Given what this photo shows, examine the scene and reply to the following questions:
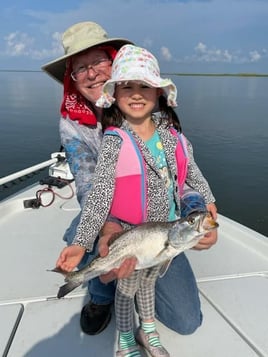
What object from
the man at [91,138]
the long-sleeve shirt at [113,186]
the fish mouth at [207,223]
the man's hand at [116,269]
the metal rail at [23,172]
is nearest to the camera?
the fish mouth at [207,223]

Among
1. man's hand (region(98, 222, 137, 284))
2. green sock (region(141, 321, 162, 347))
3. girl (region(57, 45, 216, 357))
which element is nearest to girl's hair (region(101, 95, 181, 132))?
girl (region(57, 45, 216, 357))

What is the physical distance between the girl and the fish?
171 mm

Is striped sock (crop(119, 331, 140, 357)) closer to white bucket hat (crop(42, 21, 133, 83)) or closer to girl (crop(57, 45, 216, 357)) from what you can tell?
girl (crop(57, 45, 216, 357))

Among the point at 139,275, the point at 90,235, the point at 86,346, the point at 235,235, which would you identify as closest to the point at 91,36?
the point at 90,235

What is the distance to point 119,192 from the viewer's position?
2541 millimetres

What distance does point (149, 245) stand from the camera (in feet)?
6.84

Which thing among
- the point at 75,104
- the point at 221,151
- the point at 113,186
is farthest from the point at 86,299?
the point at 221,151

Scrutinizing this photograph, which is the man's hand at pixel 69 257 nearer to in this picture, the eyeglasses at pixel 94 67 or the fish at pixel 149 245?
the fish at pixel 149 245

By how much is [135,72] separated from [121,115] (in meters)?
0.38

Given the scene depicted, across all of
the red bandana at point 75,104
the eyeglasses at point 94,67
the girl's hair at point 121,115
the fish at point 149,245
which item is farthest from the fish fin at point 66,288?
the eyeglasses at point 94,67

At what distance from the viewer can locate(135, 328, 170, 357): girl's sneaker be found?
7.84 feet

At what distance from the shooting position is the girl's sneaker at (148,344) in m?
2.39

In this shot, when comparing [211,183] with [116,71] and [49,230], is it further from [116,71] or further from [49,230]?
[116,71]

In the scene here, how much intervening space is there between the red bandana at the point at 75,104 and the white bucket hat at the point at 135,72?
22.8 inches
